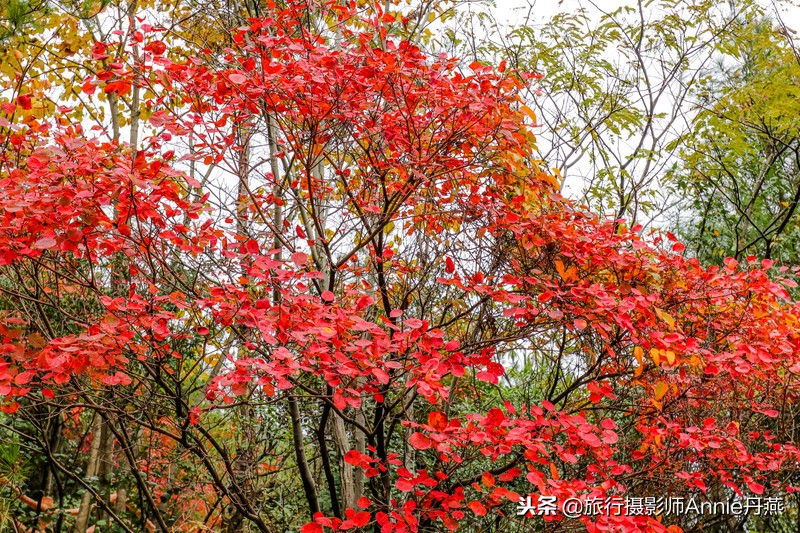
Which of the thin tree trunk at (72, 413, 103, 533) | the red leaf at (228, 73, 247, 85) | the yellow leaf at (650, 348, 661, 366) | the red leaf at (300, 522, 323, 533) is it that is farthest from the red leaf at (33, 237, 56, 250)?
the thin tree trunk at (72, 413, 103, 533)

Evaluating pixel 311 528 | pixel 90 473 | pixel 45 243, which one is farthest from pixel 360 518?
pixel 90 473

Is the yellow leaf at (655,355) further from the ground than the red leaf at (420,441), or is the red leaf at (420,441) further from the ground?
the yellow leaf at (655,355)

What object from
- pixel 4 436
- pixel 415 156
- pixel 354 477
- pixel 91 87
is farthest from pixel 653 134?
pixel 4 436

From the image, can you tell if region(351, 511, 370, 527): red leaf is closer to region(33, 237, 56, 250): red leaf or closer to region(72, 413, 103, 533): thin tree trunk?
region(33, 237, 56, 250): red leaf

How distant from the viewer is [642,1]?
5.93m

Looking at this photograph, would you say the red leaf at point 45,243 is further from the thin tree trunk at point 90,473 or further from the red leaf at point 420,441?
the thin tree trunk at point 90,473

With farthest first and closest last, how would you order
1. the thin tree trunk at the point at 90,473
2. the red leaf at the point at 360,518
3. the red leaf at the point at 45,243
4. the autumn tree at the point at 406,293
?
the thin tree trunk at the point at 90,473, the red leaf at the point at 360,518, the autumn tree at the point at 406,293, the red leaf at the point at 45,243

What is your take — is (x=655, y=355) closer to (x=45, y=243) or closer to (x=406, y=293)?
(x=406, y=293)

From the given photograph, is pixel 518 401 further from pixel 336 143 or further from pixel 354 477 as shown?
pixel 336 143

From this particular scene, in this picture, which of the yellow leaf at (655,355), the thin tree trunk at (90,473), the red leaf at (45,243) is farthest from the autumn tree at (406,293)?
the thin tree trunk at (90,473)

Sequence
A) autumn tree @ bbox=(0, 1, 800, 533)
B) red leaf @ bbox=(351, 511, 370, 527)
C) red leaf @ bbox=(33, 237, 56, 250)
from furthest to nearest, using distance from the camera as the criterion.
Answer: red leaf @ bbox=(351, 511, 370, 527) → autumn tree @ bbox=(0, 1, 800, 533) → red leaf @ bbox=(33, 237, 56, 250)

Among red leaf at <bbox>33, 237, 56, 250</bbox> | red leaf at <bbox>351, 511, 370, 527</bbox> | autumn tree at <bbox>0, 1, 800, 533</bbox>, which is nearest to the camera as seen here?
red leaf at <bbox>33, 237, 56, 250</bbox>

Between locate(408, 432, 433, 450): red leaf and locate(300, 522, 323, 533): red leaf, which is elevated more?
locate(408, 432, 433, 450): red leaf

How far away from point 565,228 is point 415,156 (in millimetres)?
796
